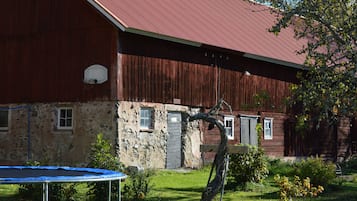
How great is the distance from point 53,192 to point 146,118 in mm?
9193

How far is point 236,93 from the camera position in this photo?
25375 mm

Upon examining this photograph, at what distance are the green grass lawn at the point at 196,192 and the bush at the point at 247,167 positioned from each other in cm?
25

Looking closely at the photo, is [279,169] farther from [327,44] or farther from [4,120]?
[4,120]

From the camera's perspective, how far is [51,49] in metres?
21.8

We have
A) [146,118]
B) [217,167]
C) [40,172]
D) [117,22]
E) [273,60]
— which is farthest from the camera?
[273,60]

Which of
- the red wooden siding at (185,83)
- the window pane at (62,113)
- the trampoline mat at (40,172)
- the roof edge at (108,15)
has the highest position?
the roof edge at (108,15)

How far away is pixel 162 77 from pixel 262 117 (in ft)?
23.5

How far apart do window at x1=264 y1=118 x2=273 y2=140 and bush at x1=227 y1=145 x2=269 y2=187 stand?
38.6 ft

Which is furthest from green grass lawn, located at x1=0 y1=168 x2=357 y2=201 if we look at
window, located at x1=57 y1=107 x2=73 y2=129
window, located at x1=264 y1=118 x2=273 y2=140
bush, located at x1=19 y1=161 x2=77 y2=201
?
window, located at x1=264 y1=118 x2=273 y2=140

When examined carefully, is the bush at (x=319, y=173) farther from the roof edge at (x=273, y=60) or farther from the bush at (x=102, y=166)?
the roof edge at (x=273, y=60)

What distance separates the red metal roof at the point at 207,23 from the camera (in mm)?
20453

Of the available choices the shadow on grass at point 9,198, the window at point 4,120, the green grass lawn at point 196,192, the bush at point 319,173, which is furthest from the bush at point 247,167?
the window at point 4,120

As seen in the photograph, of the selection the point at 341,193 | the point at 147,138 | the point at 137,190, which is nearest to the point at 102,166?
the point at 137,190

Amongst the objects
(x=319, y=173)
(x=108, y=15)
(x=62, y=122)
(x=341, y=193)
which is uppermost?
(x=108, y=15)
